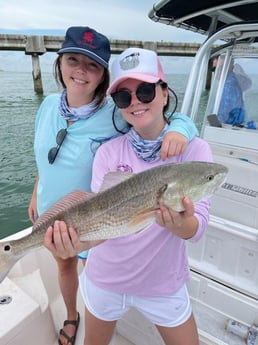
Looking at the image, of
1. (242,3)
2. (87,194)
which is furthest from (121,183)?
(242,3)

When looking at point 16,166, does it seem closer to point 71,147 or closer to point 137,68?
point 71,147

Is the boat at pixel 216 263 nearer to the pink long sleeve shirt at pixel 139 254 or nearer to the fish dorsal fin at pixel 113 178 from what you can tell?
the pink long sleeve shirt at pixel 139 254

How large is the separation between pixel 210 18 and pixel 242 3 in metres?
0.61

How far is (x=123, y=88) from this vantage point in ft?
6.43

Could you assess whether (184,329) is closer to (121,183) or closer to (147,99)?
(121,183)

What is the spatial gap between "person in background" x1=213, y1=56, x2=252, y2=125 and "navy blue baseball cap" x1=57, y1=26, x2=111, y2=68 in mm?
1892

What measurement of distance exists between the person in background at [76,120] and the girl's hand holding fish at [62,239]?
510 millimetres

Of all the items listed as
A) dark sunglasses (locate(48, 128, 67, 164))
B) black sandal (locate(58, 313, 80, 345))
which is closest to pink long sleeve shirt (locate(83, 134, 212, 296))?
dark sunglasses (locate(48, 128, 67, 164))

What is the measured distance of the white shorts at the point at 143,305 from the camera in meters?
2.02

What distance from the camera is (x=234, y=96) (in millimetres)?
3645

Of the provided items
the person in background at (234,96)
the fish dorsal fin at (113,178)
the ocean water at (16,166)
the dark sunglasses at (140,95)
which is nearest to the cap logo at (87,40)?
the dark sunglasses at (140,95)

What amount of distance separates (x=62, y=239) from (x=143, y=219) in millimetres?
534

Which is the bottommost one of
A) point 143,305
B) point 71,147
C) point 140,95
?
point 143,305

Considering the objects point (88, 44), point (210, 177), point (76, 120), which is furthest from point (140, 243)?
point (88, 44)
